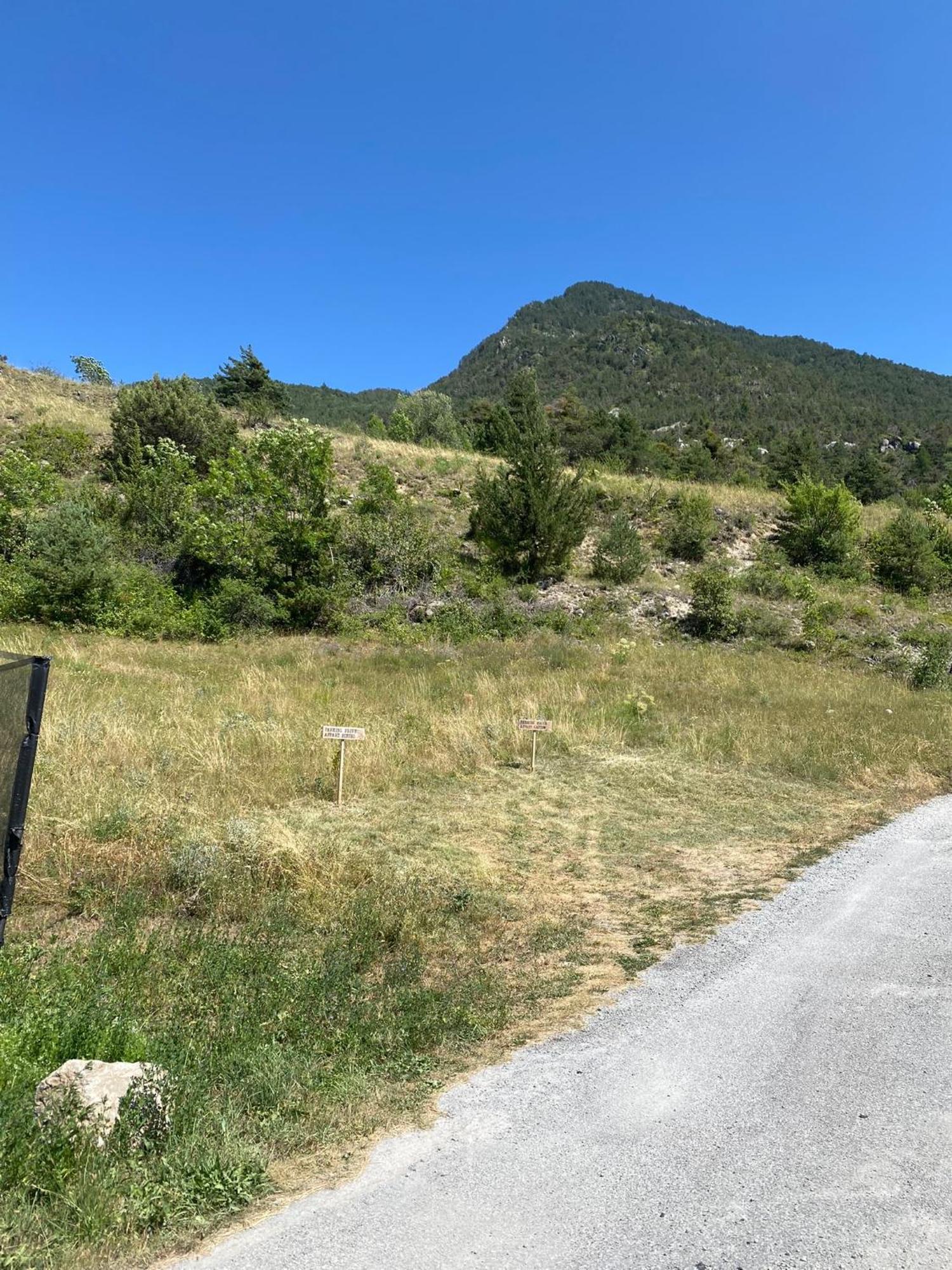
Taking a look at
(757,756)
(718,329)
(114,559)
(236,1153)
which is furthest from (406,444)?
(718,329)

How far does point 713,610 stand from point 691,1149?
22.4 meters

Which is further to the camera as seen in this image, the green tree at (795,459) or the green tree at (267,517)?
the green tree at (795,459)

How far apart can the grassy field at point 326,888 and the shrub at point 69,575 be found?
6.94 m

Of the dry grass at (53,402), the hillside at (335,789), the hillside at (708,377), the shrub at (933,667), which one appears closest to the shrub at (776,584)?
the hillside at (335,789)

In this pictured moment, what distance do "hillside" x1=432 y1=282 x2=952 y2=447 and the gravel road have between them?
6876cm

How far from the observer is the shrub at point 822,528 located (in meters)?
29.8

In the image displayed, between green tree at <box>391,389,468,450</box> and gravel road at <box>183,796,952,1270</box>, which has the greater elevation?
green tree at <box>391,389,468,450</box>

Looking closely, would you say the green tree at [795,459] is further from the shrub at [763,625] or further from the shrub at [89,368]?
the shrub at [89,368]

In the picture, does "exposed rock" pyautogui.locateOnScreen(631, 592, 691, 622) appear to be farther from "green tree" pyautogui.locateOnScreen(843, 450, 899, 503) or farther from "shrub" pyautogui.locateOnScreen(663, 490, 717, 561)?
"green tree" pyautogui.locateOnScreen(843, 450, 899, 503)

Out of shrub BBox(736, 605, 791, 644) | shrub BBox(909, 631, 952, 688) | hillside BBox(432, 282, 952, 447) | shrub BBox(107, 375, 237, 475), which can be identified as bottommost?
shrub BBox(909, 631, 952, 688)

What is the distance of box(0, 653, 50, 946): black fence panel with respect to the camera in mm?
3979

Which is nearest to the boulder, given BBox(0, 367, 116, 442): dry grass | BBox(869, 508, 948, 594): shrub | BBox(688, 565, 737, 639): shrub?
BBox(688, 565, 737, 639): shrub

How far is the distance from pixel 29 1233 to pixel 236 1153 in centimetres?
68

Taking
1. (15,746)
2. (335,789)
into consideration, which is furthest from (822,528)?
(15,746)
